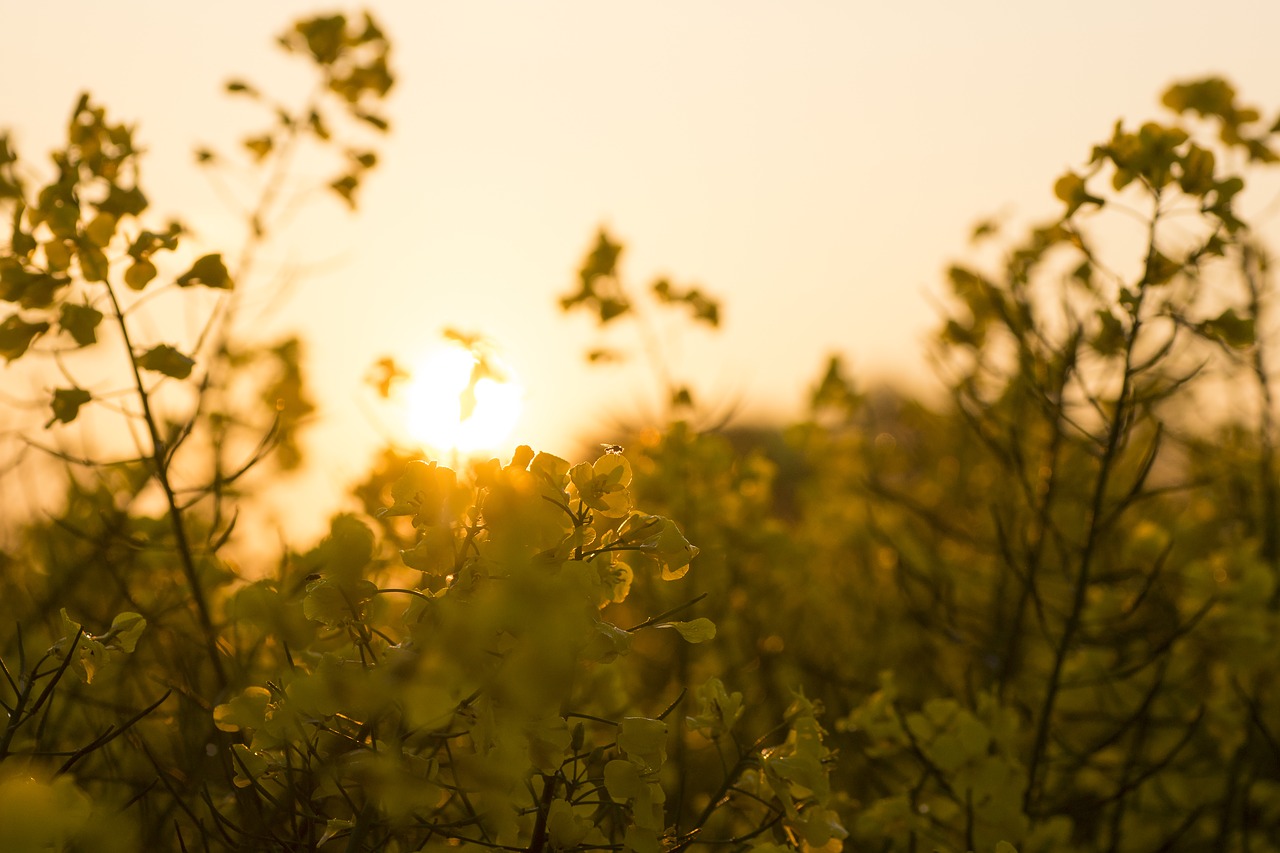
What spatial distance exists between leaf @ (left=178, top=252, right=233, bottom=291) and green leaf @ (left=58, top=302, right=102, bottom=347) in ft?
0.73

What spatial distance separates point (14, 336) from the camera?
1741 mm

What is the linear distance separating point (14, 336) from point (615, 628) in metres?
1.20

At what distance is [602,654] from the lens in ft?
3.71

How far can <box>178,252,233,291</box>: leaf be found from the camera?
1934 millimetres

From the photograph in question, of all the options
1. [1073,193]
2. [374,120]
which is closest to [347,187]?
[374,120]

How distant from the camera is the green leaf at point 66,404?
6.17ft

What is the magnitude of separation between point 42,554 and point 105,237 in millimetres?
2686

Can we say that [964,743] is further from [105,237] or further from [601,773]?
[105,237]

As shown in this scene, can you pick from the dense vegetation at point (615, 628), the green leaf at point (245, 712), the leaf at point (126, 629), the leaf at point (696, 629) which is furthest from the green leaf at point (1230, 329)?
the leaf at point (126, 629)

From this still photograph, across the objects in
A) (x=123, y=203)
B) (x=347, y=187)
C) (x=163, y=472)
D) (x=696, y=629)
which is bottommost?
(x=696, y=629)

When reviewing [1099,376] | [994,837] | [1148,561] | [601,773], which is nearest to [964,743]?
[994,837]

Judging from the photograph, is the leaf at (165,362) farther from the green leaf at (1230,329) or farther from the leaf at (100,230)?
the green leaf at (1230,329)

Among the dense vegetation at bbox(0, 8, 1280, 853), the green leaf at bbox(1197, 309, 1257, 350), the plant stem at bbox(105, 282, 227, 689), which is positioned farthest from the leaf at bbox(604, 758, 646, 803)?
the green leaf at bbox(1197, 309, 1257, 350)

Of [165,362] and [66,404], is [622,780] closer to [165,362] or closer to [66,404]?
[165,362]
